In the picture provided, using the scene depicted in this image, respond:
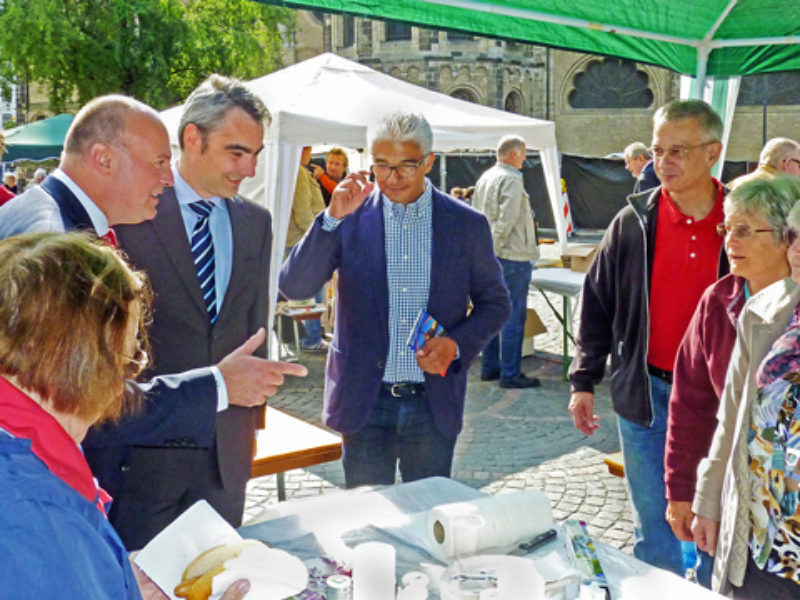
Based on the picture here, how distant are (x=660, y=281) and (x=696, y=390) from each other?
476mm

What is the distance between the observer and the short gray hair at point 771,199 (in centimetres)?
243

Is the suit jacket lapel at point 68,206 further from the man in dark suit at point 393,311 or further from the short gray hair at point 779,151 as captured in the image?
the short gray hair at point 779,151

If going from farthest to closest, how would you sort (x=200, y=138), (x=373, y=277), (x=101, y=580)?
(x=373, y=277) → (x=200, y=138) → (x=101, y=580)

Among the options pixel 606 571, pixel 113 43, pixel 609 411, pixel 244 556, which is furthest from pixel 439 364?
pixel 113 43

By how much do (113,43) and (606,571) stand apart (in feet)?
82.8

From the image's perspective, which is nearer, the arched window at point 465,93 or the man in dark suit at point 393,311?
the man in dark suit at point 393,311

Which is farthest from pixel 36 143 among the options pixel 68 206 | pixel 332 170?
pixel 68 206

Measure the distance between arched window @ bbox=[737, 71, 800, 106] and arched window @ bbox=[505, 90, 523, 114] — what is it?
8966 millimetres

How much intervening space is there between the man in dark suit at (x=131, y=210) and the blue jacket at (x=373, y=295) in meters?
0.72

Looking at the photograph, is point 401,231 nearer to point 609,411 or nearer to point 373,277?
point 373,277

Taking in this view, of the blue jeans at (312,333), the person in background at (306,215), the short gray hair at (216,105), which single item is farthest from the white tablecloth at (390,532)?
the blue jeans at (312,333)

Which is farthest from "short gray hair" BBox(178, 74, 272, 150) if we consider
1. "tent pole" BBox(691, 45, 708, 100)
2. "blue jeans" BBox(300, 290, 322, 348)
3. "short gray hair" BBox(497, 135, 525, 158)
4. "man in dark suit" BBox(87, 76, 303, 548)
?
"blue jeans" BBox(300, 290, 322, 348)

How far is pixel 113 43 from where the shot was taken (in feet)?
79.1

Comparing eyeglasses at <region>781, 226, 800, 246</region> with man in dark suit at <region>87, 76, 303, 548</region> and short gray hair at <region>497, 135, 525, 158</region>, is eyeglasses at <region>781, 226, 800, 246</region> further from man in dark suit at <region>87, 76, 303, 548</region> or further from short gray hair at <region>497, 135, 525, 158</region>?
short gray hair at <region>497, 135, 525, 158</region>
